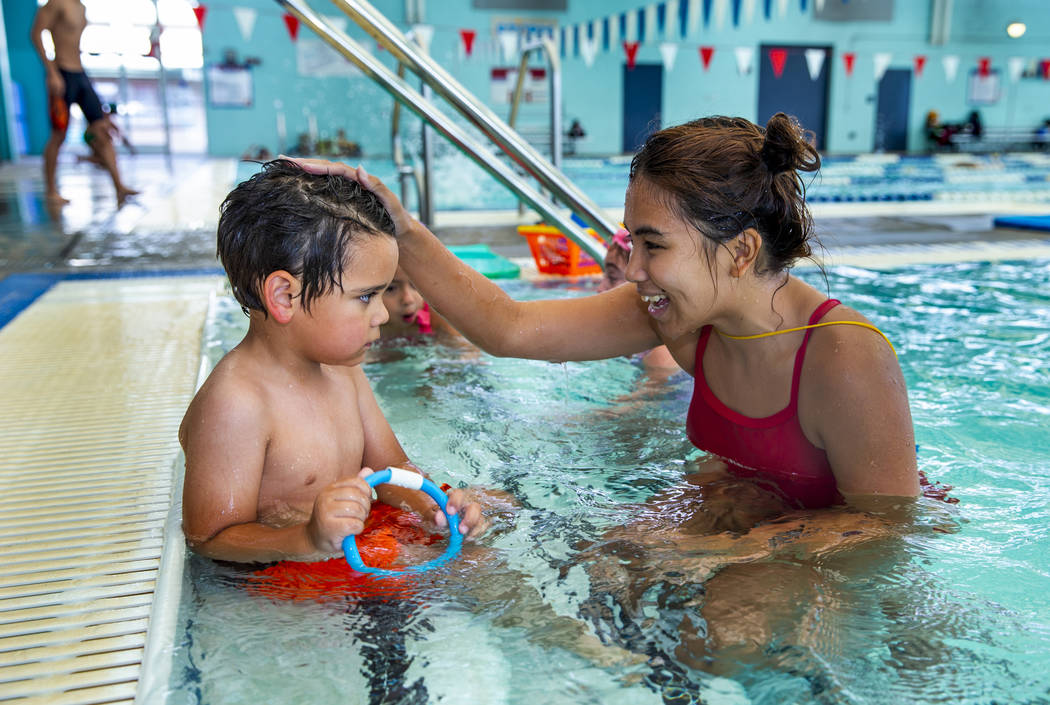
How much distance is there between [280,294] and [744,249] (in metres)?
0.92

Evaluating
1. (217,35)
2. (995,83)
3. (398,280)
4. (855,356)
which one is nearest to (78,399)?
(398,280)

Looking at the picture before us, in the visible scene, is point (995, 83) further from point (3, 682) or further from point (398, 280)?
point (3, 682)

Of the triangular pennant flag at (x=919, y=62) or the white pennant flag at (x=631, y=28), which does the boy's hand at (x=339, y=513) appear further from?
the white pennant flag at (x=631, y=28)

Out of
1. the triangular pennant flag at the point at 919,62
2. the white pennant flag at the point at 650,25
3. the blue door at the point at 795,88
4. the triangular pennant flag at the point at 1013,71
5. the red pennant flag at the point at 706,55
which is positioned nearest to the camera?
the triangular pennant flag at the point at 919,62

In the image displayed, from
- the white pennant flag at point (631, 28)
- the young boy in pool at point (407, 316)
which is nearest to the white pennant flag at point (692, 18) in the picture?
the white pennant flag at point (631, 28)

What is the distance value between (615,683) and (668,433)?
4.60 feet

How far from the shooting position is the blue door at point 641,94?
1995 centimetres

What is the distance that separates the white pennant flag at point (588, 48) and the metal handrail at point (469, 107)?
17.5 meters

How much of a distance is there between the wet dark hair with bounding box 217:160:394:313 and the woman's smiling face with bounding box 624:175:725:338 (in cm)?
55

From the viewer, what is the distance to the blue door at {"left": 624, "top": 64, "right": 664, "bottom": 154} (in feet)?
65.5

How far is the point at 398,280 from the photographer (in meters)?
3.21

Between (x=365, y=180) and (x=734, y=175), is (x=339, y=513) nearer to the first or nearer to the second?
(x=365, y=180)

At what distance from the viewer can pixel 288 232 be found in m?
1.63

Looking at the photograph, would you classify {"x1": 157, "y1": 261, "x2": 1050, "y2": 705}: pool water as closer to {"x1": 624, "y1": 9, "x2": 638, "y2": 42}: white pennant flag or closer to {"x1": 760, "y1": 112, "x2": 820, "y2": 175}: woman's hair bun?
{"x1": 760, "y1": 112, "x2": 820, "y2": 175}: woman's hair bun
